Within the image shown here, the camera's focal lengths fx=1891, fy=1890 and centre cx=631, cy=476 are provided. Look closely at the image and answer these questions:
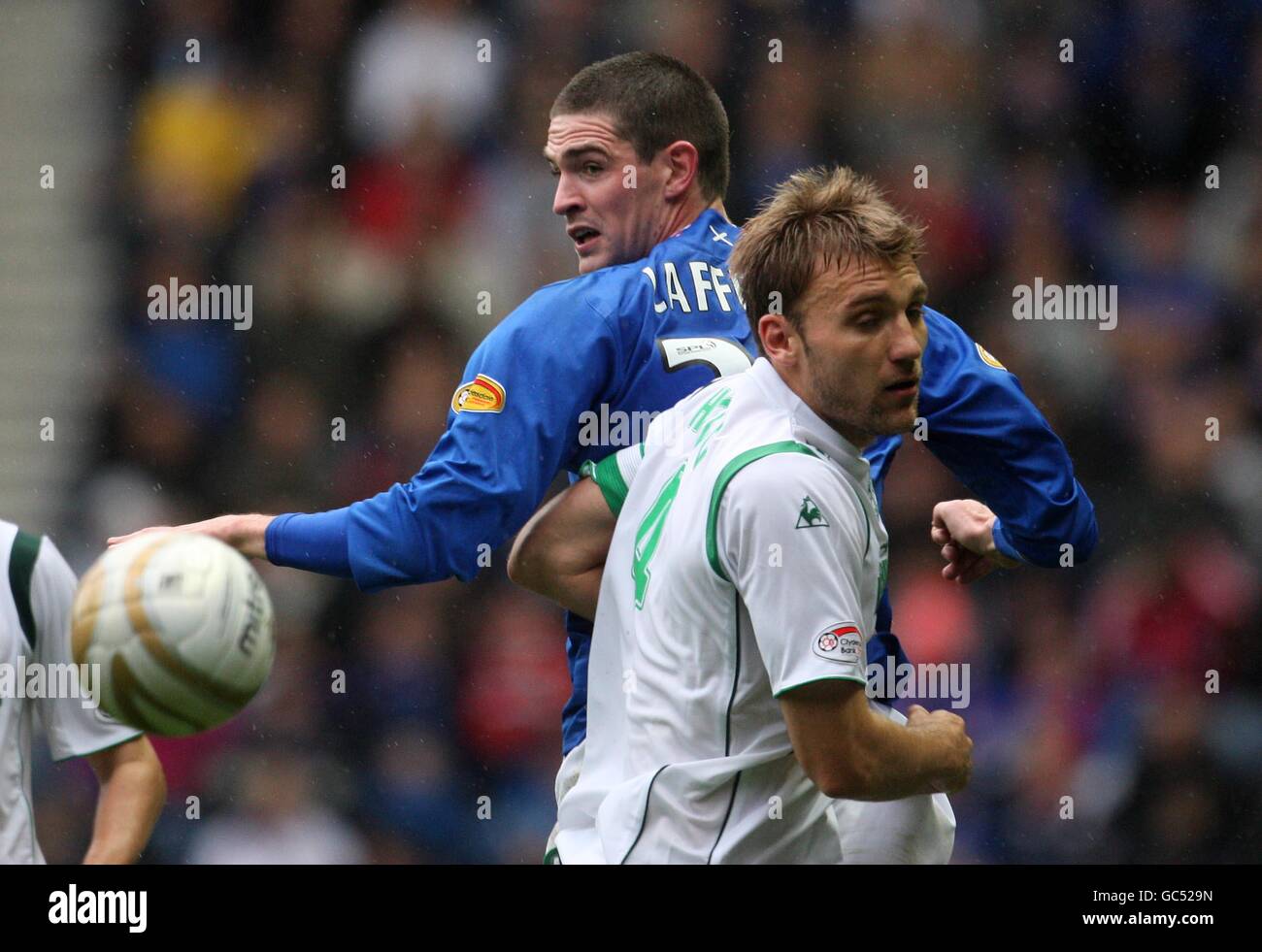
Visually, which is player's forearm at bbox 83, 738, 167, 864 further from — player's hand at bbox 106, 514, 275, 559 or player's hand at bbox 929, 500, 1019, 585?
player's hand at bbox 929, 500, 1019, 585

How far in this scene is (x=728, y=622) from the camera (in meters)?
3.52

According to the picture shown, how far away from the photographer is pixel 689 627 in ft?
11.7

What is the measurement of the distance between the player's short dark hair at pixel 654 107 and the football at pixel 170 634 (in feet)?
5.26

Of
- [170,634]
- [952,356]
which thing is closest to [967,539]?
[952,356]

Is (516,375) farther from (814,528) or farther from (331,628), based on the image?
(331,628)

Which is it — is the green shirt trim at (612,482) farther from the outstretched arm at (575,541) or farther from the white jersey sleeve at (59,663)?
the white jersey sleeve at (59,663)

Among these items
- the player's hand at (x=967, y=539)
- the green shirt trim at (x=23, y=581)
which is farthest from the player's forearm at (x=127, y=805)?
the player's hand at (x=967, y=539)

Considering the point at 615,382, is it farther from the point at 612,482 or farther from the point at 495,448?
the point at 612,482

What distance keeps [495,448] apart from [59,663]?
41.9 inches

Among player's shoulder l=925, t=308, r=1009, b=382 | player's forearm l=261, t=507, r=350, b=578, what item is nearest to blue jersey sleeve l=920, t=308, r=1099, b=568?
player's shoulder l=925, t=308, r=1009, b=382

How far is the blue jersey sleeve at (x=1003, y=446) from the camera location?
177 inches

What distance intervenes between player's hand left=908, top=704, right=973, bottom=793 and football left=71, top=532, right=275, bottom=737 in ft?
4.33

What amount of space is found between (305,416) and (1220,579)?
4.05 m
